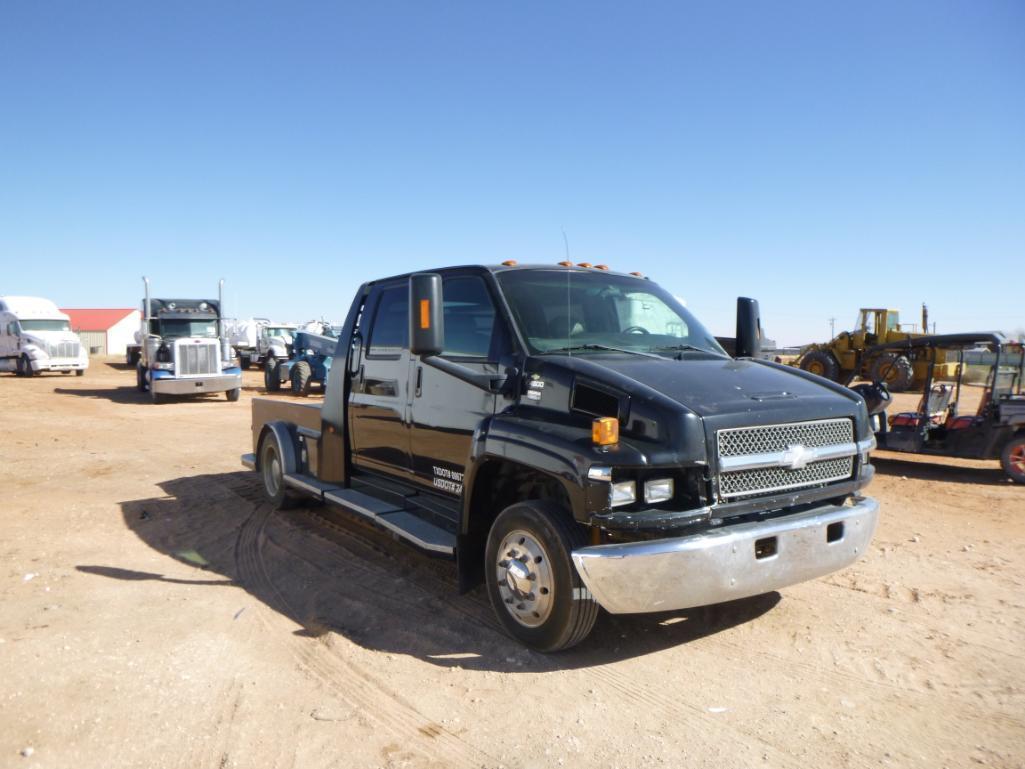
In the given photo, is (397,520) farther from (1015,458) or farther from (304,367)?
(304,367)

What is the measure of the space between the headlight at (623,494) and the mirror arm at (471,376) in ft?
3.48

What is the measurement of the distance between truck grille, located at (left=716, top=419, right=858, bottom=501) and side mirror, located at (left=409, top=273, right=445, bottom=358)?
62.5 inches

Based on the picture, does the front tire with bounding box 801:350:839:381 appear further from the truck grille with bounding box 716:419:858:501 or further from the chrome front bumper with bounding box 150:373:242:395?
the truck grille with bounding box 716:419:858:501

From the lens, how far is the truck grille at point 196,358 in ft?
63.5

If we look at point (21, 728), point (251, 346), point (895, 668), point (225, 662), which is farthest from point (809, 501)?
point (251, 346)

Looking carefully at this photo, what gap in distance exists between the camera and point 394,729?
10.8ft

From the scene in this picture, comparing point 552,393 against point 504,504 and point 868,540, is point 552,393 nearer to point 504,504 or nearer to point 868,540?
point 504,504

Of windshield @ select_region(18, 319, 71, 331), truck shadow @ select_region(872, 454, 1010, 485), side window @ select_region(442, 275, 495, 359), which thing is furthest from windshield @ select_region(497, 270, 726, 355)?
windshield @ select_region(18, 319, 71, 331)

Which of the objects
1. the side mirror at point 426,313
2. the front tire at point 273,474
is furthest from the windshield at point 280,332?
the side mirror at point 426,313

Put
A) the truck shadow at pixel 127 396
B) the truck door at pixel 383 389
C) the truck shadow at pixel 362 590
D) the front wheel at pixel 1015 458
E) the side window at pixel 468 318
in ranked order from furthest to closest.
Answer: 1. the truck shadow at pixel 127 396
2. the front wheel at pixel 1015 458
3. the truck door at pixel 383 389
4. the side window at pixel 468 318
5. the truck shadow at pixel 362 590

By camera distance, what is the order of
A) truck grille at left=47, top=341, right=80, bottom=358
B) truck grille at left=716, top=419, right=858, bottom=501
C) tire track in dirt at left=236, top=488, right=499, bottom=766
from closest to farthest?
tire track in dirt at left=236, top=488, right=499, bottom=766
truck grille at left=716, top=419, right=858, bottom=501
truck grille at left=47, top=341, right=80, bottom=358

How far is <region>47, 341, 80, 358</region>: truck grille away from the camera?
1099 inches

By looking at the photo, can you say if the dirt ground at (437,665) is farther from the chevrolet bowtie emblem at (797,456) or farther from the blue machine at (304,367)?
the blue machine at (304,367)

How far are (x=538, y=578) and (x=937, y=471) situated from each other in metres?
8.78
